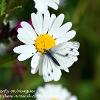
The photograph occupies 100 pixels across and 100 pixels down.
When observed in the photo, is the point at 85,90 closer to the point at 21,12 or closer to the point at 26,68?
the point at 26,68

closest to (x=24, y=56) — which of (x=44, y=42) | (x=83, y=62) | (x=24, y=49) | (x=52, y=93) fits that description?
(x=24, y=49)

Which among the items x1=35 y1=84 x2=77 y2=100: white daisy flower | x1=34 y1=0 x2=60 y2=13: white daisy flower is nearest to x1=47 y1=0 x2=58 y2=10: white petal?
x1=34 y1=0 x2=60 y2=13: white daisy flower

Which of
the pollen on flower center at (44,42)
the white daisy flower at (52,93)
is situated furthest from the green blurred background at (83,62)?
the pollen on flower center at (44,42)

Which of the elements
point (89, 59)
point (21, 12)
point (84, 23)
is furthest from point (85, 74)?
point (21, 12)

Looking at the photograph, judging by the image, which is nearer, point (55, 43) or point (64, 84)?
point (55, 43)

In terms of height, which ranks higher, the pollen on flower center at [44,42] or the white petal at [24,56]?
the pollen on flower center at [44,42]

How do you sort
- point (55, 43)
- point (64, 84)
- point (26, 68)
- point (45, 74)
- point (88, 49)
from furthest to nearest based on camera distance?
1. point (88, 49)
2. point (64, 84)
3. point (26, 68)
4. point (55, 43)
5. point (45, 74)

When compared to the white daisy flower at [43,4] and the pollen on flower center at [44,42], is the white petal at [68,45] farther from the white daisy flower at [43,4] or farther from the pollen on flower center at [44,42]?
the white daisy flower at [43,4]

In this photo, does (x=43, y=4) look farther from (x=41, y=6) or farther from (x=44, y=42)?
(x=44, y=42)
